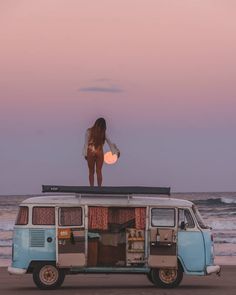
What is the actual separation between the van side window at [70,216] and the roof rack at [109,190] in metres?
0.47

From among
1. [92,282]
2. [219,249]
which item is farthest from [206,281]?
[219,249]

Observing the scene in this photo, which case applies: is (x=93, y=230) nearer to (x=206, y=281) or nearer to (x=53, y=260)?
(x=53, y=260)

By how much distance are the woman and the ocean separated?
13657 mm

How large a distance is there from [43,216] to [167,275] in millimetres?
3200

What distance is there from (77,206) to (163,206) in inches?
77.6

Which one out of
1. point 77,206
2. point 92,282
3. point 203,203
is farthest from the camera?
point 203,203

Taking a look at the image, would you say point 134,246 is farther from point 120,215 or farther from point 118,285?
point 118,285

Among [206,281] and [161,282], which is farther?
[206,281]

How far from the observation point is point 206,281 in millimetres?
31016

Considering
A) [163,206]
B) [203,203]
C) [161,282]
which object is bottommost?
[161,282]

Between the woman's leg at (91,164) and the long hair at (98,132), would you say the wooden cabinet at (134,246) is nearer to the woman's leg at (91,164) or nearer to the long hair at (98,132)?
the woman's leg at (91,164)

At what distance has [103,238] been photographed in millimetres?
27641

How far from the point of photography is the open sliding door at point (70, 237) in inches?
1075

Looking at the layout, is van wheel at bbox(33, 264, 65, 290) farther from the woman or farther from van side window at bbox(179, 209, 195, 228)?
van side window at bbox(179, 209, 195, 228)
